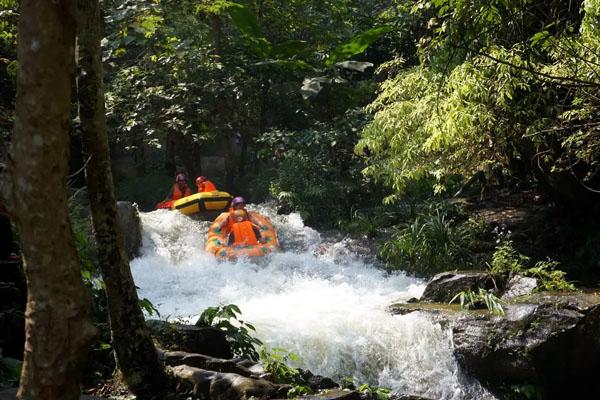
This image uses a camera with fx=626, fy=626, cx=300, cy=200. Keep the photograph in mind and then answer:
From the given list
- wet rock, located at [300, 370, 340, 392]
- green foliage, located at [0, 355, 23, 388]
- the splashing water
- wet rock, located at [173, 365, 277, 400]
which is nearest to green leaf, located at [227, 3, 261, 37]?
the splashing water

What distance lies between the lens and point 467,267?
9.82 metres

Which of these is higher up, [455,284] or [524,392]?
[455,284]

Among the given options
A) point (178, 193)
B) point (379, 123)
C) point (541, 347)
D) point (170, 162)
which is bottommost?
point (541, 347)

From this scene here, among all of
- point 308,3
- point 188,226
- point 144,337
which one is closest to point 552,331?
point 144,337

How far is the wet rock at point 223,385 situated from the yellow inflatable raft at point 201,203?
32.5 ft

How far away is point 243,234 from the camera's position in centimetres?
1188

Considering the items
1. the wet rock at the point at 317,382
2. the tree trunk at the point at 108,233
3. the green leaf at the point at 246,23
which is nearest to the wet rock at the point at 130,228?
the green leaf at the point at 246,23

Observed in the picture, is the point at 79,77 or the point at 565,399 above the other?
the point at 79,77

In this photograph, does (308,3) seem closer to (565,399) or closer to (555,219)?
(555,219)

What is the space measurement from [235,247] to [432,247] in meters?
3.62

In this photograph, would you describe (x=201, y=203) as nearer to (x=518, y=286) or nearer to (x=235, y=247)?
(x=235, y=247)

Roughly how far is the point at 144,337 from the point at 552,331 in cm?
413

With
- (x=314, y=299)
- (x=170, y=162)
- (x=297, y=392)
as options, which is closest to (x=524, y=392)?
(x=297, y=392)

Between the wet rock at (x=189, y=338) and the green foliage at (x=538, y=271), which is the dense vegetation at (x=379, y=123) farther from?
the wet rock at (x=189, y=338)
